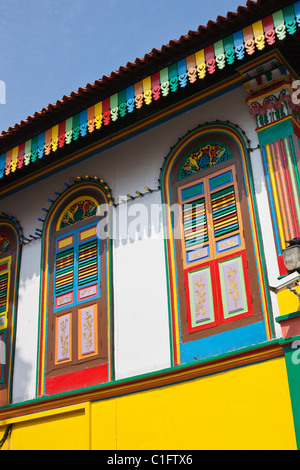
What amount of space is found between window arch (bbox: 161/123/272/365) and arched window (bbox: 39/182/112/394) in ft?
3.04

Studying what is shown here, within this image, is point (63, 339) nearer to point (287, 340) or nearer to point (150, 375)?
point (150, 375)

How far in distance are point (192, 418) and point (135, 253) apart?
203 cm

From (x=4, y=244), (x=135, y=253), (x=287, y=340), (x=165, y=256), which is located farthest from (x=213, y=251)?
(x=4, y=244)

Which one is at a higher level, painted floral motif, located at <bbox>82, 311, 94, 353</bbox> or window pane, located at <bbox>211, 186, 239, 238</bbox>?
window pane, located at <bbox>211, 186, 239, 238</bbox>

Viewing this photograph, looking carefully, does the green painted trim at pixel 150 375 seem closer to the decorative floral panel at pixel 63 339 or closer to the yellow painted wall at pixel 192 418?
the yellow painted wall at pixel 192 418

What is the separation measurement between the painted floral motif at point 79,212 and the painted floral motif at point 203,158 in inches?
51.9

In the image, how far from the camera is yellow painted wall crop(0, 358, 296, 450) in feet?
18.5

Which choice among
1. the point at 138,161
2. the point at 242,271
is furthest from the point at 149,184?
the point at 242,271

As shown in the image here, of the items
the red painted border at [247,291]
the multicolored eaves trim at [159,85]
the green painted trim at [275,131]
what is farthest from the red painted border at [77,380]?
the green painted trim at [275,131]

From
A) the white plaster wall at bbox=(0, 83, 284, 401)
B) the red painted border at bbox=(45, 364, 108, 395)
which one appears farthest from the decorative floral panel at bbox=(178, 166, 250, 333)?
the red painted border at bbox=(45, 364, 108, 395)

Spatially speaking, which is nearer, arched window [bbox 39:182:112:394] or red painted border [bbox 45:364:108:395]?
red painted border [bbox 45:364:108:395]

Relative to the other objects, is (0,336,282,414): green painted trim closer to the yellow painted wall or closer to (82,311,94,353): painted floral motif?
the yellow painted wall

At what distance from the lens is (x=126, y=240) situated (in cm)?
757

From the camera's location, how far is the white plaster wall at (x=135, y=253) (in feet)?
22.5
